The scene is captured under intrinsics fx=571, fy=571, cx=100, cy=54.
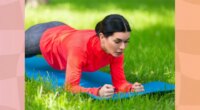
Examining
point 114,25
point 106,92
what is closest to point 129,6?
point 114,25

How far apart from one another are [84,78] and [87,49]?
1.41 ft

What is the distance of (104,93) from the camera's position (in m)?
3.04

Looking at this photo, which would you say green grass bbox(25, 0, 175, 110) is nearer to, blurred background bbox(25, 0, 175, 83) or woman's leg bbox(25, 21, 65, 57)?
blurred background bbox(25, 0, 175, 83)

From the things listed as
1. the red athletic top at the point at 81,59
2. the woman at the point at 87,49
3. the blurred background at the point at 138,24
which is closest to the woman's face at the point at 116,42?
the woman at the point at 87,49

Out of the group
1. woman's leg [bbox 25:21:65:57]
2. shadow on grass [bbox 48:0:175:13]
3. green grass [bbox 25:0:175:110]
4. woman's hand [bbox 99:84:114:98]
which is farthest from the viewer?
shadow on grass [bbox 48:0:175:13]

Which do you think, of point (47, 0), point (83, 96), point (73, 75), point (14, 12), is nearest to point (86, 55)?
point (73, 75)

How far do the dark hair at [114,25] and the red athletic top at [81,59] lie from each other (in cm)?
22

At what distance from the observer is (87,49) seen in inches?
133

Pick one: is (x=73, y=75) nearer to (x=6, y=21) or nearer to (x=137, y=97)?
(x=137, y=97)

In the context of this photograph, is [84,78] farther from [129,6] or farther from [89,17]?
[129,6]

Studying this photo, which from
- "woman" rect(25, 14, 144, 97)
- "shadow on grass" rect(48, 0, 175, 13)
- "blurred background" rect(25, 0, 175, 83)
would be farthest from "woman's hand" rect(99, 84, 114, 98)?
"shadow on grass" rect(48, 0, 175, 13)

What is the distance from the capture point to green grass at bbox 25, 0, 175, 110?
2.84 metres

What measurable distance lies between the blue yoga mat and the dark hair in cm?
34

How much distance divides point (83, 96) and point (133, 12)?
508 cm
